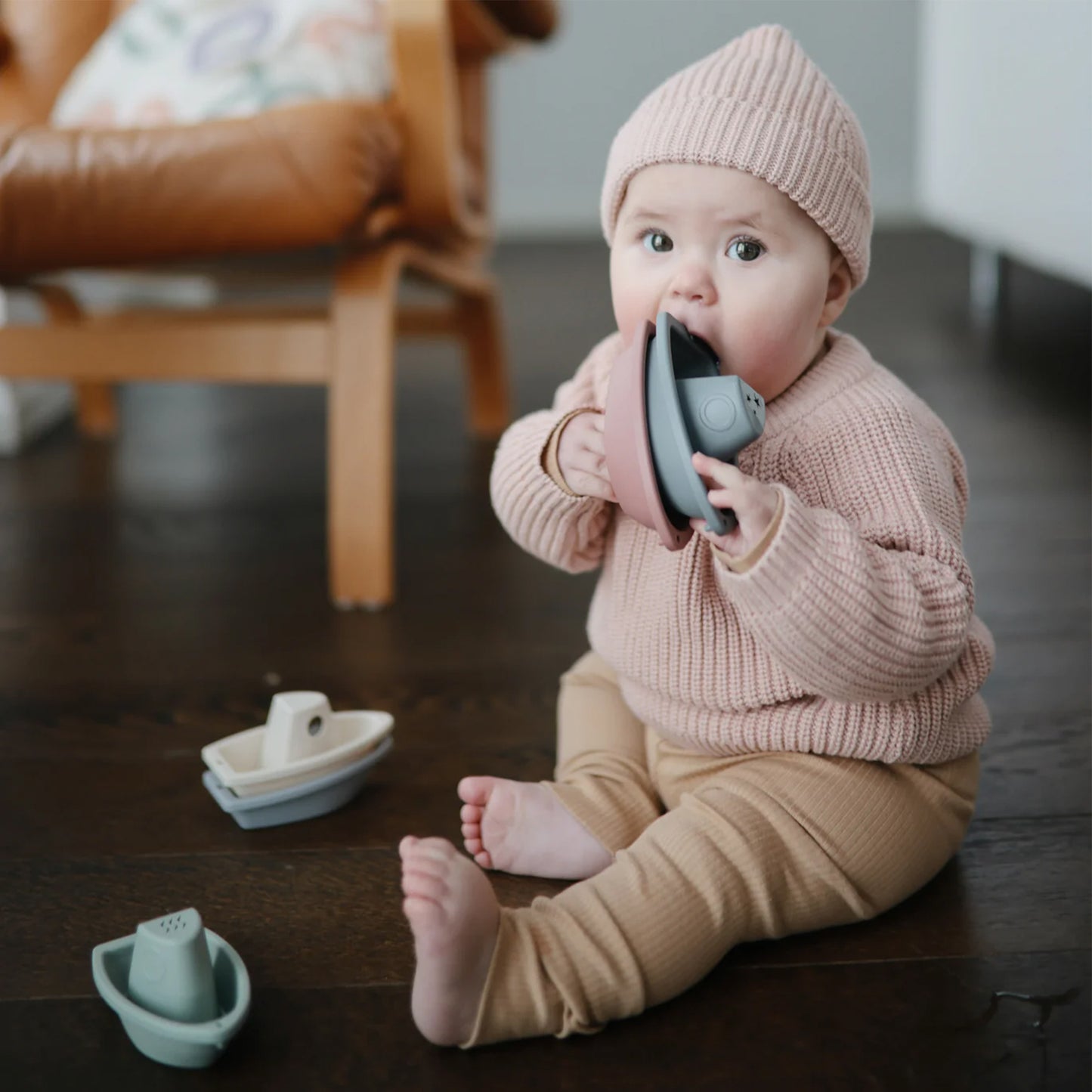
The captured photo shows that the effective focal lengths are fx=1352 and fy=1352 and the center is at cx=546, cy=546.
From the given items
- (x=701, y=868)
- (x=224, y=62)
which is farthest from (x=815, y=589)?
(x=224, y=62)

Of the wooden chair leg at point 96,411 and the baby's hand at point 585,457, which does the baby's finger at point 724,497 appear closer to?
the baby's hand at point 585,457

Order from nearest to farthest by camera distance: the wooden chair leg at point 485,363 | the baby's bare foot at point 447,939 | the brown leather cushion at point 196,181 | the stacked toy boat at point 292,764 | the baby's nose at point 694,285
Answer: the baby's bare foot at point 447,939, the baby's nose at point 694,285, the stacked toy boat at point 292,764, the brown leather cushion at point 196,181, the wooden chair leg at point 485,363

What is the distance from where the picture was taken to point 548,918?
0.68 m

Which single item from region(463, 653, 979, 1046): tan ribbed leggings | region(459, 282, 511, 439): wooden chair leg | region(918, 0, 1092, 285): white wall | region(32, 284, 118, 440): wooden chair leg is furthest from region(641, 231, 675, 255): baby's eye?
region(32, 284, 118, 440): wooden chair leg

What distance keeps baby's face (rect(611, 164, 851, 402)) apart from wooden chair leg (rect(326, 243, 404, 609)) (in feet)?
1.68

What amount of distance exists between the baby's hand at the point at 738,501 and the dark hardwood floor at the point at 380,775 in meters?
0.23

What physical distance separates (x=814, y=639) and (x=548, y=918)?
196 mm

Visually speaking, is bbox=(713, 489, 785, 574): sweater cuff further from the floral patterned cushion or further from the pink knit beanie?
the floral patterned cushion

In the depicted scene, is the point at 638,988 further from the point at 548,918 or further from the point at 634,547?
the point at 634,547

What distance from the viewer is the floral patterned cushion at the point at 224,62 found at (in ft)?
4.40

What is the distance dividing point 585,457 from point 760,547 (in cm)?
15

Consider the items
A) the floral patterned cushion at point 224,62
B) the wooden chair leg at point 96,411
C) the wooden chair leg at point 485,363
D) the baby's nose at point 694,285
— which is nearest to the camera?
the baby's nose at point 694,285

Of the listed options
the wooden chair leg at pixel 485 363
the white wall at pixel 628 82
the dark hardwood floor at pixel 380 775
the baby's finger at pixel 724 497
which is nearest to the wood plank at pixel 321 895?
the dark hardwood floor at pixel 380 775

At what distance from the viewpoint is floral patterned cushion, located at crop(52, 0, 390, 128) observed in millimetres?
1341
